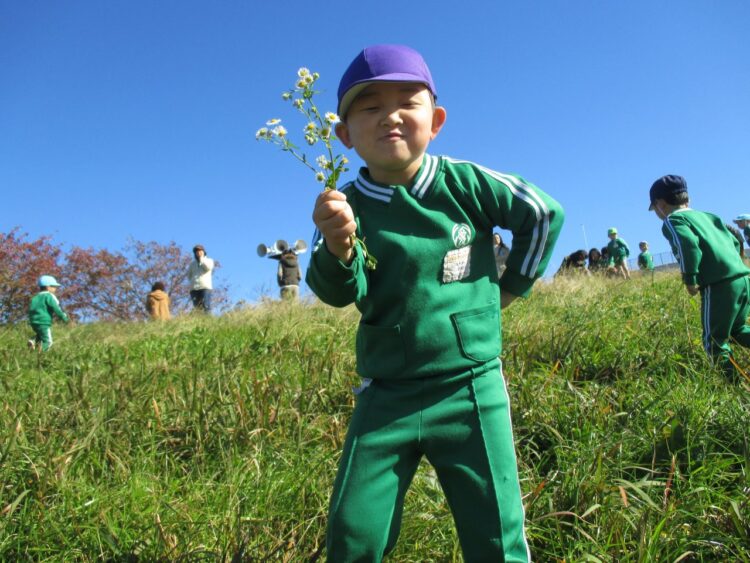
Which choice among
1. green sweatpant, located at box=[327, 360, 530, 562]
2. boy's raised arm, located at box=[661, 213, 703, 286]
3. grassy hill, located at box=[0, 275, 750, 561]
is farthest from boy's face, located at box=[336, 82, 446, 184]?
boy's raised arm, located at box=[661, 213, 703, 286]

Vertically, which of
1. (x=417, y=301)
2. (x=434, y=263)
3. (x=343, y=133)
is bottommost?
(x=417, y=301)

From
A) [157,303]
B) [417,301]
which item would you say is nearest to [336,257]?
[417,301]

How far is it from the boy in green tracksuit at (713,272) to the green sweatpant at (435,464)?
Answer: 2814 mm

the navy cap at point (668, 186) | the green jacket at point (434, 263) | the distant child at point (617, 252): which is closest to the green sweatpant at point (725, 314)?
the navy cap at point (668, 186)

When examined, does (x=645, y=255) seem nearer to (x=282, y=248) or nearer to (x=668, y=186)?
(x=282, y=248)

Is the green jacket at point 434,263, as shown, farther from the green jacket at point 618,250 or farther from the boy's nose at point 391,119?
the green jacket at point 618,250

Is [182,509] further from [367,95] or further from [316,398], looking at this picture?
[367,95]

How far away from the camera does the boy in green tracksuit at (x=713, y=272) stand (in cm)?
401

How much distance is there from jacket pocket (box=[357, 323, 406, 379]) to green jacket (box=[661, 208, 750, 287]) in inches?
126

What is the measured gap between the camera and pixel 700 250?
4215mm

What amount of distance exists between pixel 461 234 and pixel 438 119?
417mm

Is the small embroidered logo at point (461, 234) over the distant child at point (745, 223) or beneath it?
beneath

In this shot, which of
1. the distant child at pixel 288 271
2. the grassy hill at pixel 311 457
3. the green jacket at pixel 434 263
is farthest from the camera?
the distant child at pixel 288 271

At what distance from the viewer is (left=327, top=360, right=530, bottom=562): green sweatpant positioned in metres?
1.61
